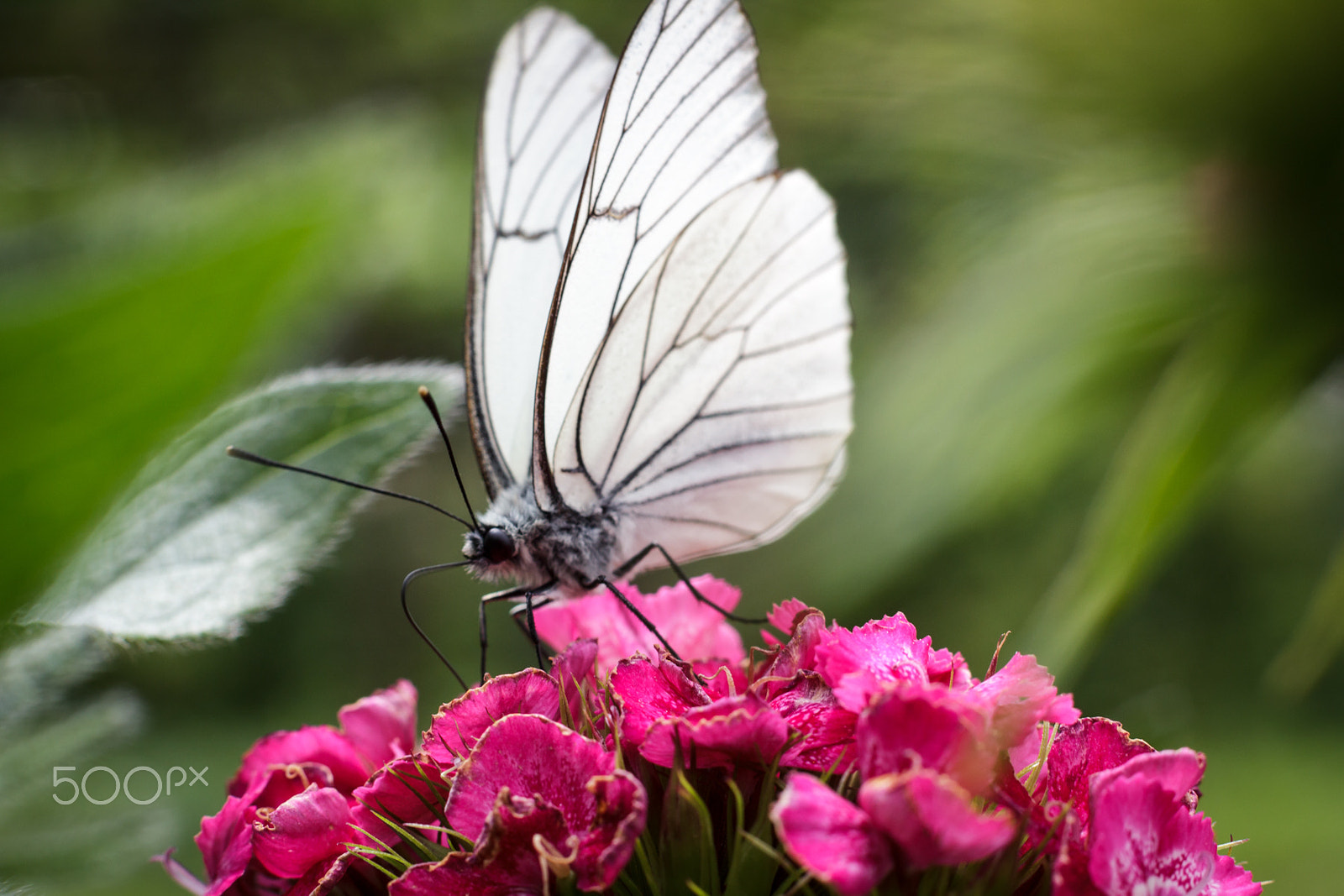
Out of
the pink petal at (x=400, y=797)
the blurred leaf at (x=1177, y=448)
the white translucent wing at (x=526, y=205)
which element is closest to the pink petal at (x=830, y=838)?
the pink petal at (x=400, y=797)

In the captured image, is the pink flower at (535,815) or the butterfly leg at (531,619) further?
the butterfly leg at (531,619)

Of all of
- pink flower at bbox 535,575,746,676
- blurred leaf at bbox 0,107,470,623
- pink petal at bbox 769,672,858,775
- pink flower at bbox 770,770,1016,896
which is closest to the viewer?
blurred leaf at bbox 0,107,470,623

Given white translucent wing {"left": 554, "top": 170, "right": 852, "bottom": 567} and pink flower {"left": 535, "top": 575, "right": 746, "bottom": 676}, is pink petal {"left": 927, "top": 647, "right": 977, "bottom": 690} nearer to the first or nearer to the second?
pink flower {"left": 535, "top": 575, "right": 746, "bottom": 676}

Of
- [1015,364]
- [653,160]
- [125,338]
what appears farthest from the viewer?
[1015,364]

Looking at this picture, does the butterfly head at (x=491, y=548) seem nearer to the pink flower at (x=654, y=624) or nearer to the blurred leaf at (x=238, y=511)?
the pink flower at (x=654, y=624)

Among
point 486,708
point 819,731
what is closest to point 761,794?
point 819,731

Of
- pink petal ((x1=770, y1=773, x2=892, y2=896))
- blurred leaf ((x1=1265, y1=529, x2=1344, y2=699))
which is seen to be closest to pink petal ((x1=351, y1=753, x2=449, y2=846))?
pink petal ((x1=770, y1=773, x2=892, y2=896))

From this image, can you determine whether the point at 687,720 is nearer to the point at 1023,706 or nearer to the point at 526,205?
the point at 1023,706
